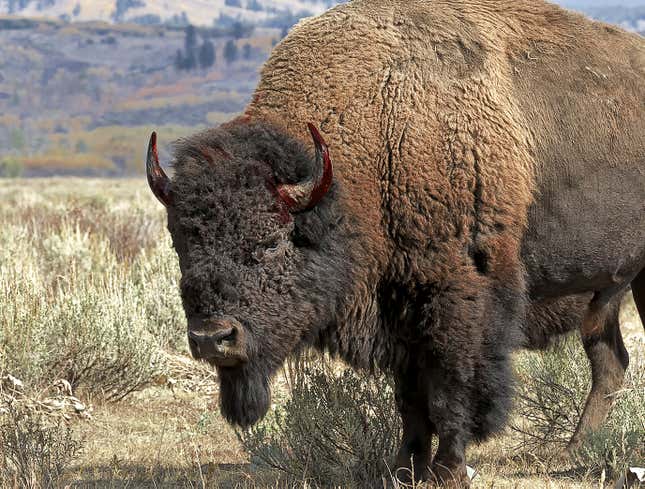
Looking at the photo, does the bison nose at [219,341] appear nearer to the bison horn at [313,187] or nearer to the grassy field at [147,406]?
the bison horn at [313,187]

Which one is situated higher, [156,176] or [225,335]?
[156,176]

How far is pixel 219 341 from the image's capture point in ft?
12.6

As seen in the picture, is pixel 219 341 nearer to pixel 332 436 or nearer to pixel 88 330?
pixel 332 436

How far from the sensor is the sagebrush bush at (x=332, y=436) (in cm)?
476

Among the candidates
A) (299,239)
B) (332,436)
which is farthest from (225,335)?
(332,436)

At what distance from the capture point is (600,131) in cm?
473

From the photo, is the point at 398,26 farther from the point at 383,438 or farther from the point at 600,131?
the point at 383,438

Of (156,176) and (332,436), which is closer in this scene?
(156,176)

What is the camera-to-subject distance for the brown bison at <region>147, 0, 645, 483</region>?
3977 mm

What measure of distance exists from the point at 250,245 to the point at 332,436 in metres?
1.37

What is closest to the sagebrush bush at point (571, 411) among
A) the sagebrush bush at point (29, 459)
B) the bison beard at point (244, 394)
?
the bison beard at point (244, 394)

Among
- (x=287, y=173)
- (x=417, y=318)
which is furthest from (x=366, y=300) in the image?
(x=287, y=173)

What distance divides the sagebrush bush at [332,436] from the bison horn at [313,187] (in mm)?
1119

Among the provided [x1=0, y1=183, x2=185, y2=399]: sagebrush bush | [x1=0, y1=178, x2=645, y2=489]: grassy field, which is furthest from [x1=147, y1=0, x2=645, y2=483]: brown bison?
[x1=0, y1=183, x2=185, y2=399]: sagebrush bush
